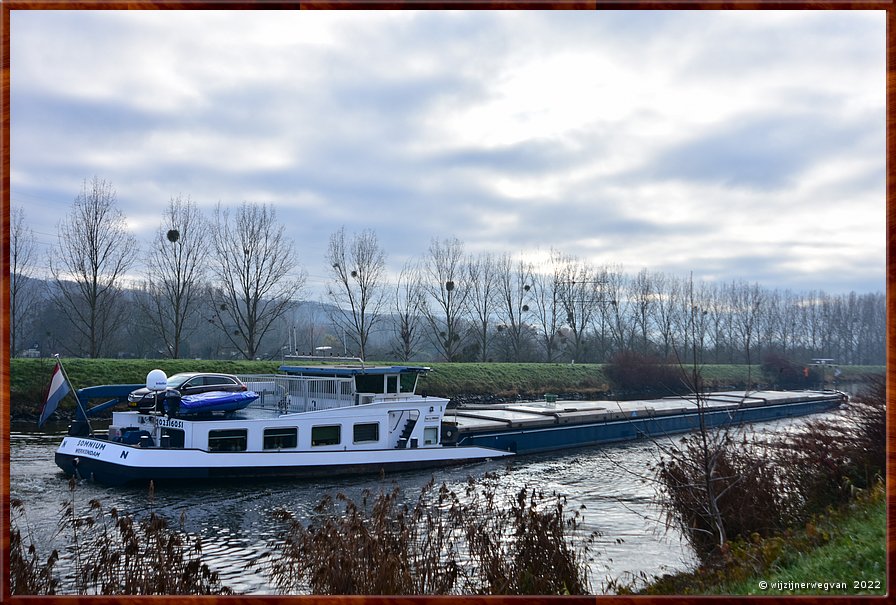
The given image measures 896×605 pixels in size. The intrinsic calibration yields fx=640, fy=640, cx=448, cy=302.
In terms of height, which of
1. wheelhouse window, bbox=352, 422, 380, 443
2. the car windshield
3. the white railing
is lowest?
wheelhouse window, bbox=352, 422, 380, 443

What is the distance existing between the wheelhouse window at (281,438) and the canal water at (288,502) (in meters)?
1.24

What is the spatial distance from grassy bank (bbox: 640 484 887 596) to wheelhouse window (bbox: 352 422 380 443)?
42.5 feet

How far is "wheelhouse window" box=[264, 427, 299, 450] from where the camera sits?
19.0 meters

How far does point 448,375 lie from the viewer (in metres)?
43.1

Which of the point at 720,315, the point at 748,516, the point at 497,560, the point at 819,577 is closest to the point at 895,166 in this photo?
the point at 819,577

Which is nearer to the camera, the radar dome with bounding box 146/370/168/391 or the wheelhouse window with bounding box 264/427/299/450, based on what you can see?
the radar dome with bounding box 146/370/168/391

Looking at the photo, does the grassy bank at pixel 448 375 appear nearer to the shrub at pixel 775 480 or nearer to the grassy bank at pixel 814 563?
the shrub at pixel 775 480

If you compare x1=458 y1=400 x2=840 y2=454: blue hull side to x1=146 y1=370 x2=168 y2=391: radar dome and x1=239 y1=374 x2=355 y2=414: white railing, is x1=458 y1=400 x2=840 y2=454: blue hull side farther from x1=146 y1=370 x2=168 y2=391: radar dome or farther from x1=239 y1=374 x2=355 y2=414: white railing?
x1=146 y1=370 x2=168 y2=391: radar dome

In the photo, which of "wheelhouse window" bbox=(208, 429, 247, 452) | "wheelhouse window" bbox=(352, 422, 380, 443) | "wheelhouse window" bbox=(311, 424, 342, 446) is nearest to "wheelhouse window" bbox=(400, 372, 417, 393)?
"wheelhouse window" bbox=(352, 422, 380, 443)

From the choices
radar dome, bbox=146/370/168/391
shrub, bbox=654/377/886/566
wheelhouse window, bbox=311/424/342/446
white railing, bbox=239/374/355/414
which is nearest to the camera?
shrub, bbox=654/377/886/566

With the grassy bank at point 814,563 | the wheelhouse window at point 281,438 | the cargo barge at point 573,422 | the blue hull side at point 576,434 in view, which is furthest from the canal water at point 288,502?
the grassy bank at point 814,563

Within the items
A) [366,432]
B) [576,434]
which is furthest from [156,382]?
[576,434]

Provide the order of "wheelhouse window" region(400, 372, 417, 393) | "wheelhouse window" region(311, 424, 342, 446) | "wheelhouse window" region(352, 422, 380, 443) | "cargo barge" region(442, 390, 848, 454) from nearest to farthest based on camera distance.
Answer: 1. "wheelhouse window" region(311, 424, 342, 446)
2. "wheelhouse window" region(352, 422, 380, 443)
3. "wheelhouse window" region(400, 372, 417, 393)
4. "cargo barge" region(442, 390, 848, 454)

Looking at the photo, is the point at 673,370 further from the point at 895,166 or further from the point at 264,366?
the point at 895,166
